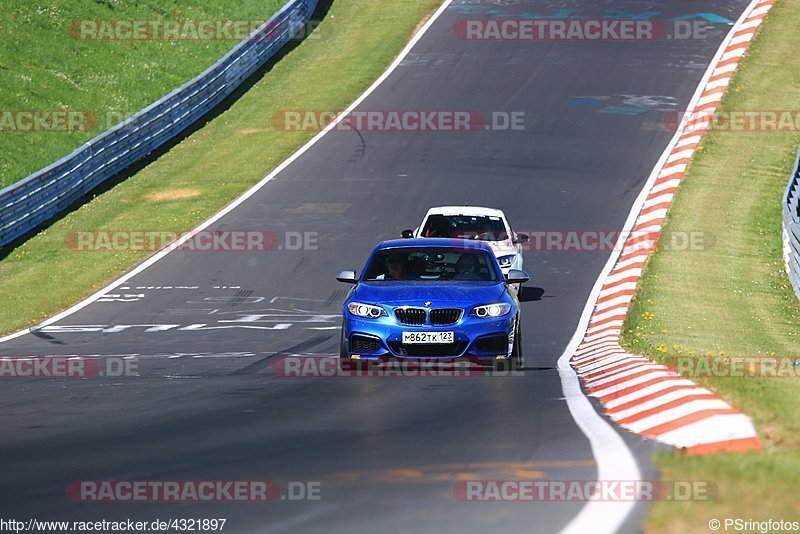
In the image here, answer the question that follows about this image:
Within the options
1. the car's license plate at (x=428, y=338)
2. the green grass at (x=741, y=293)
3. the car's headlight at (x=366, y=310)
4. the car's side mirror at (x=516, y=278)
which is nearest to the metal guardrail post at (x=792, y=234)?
the green grass at (x=741, y=293)

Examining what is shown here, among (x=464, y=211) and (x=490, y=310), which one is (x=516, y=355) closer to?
(x=490, y=310)

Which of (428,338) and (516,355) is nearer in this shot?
(428,338)

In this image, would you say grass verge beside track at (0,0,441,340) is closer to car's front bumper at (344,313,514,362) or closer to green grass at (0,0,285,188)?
green grass at (0,0,285,188)

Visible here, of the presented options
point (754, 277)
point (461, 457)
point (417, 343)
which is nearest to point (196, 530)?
point (461, 457)

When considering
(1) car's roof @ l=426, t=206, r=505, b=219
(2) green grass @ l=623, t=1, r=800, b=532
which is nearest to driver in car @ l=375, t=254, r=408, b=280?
(2) green grass @ l=623, t=1, r=800, b=532

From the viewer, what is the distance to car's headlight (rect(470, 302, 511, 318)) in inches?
546

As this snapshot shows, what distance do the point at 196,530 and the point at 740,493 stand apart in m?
2.75

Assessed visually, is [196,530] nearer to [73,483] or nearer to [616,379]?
[73,483]

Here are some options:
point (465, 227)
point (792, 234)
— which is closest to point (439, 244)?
point (465, 227)

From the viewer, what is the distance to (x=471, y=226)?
2212 cm

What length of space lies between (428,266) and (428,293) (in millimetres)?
1267

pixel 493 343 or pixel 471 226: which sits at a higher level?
pixel 471 226

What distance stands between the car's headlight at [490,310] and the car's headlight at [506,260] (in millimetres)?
6978

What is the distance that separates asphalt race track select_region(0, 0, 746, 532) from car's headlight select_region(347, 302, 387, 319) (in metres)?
0.89
